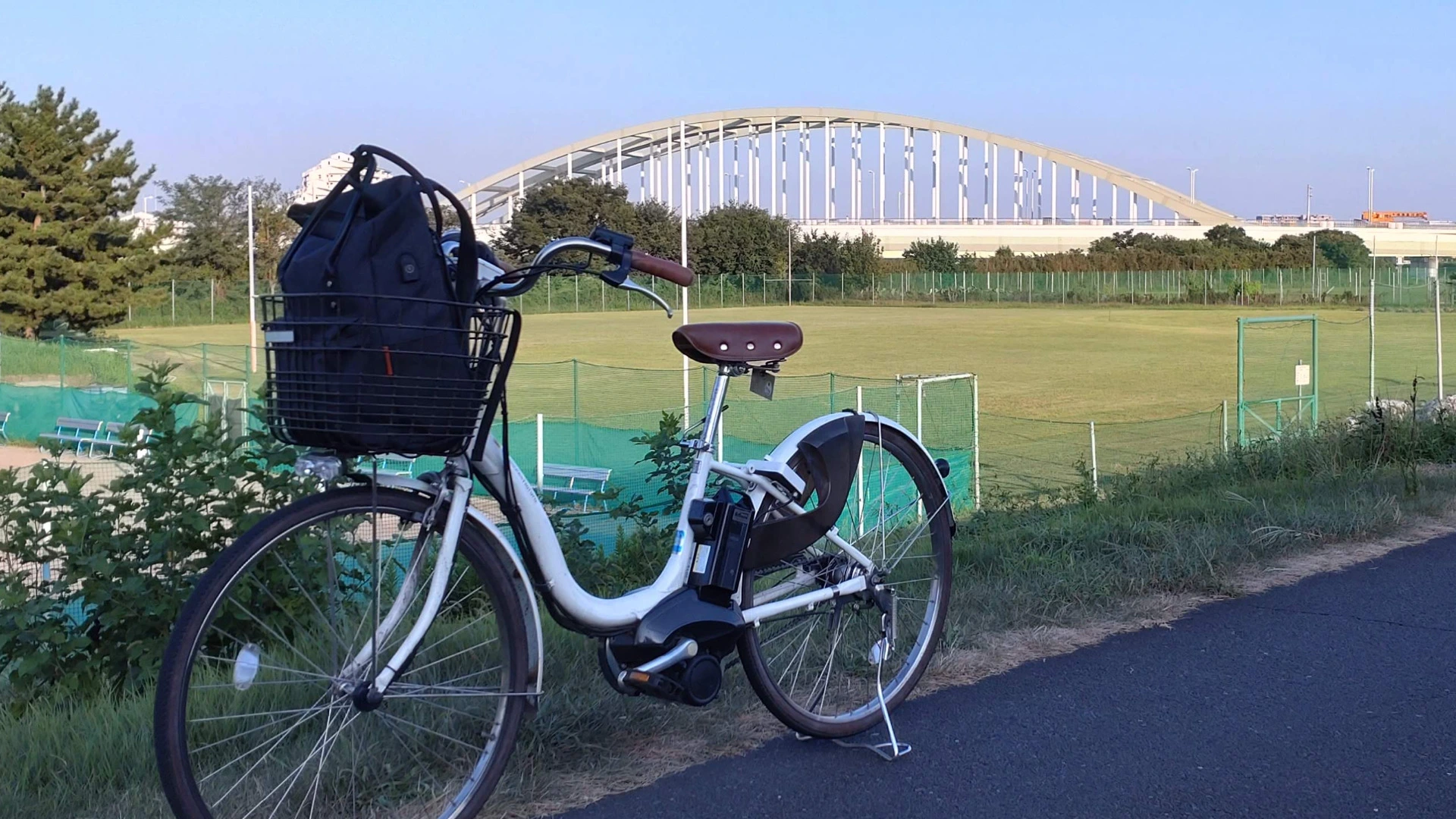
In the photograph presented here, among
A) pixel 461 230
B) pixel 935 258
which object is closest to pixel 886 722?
pixel 461 230

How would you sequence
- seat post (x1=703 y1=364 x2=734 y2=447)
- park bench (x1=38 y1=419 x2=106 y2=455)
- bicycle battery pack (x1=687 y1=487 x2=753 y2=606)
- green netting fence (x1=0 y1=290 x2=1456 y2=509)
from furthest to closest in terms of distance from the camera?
park bench (x1=38 y1=419 x2=106 y2=455) < green netting fence (x1=0 y1=290 x2=1456 y2=509) < seat post (x1=703 y1=364 x2=734 y2=447) < bicycle battery pack (x1=687 y1=487 x2=753 y2=606)

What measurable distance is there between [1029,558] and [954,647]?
1124 mm

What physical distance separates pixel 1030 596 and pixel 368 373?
9.24 feet

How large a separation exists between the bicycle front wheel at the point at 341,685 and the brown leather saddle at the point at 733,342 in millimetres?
740

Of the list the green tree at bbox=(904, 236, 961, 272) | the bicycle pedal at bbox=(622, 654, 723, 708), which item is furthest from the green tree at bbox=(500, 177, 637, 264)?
the bicycle pedal at bbox=(622, 654, 723, 708)

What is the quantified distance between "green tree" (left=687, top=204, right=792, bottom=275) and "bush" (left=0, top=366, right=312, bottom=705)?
243 ft

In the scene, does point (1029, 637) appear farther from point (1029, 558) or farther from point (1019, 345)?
point (1019, 345)

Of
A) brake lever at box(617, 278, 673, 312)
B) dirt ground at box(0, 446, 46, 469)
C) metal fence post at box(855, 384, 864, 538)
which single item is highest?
brake lever at box(617, 278, 673, 312)

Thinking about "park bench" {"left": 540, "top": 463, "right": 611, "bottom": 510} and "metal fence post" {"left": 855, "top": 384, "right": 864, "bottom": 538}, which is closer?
"metal fence post" {"left": 855, "top": 384, "right": 864, "bottom": 538}

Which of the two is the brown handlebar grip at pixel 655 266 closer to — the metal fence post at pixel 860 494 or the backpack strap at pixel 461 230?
the backpack strap at pixel 461 230

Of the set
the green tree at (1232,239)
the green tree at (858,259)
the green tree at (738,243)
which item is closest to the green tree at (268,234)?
the green tree at (738,243)

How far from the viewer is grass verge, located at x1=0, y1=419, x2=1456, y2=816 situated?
292cm

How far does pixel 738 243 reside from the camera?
80875mm

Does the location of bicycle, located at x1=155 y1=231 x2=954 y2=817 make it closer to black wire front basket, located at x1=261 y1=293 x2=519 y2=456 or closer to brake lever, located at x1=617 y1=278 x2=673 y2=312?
brake lever, located at x1=617 y1=278 x2=673 y2=312
